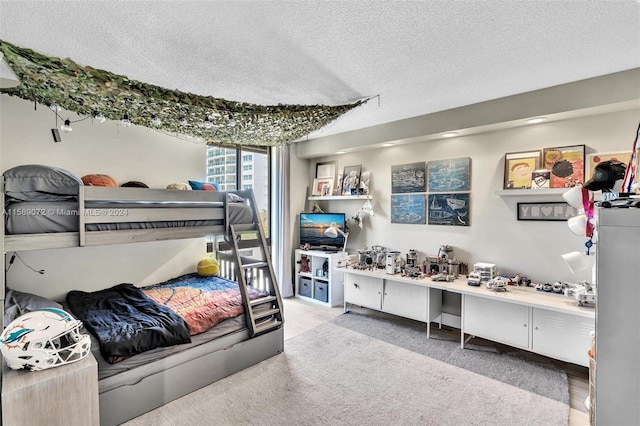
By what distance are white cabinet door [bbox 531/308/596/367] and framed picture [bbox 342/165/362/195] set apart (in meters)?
2.65

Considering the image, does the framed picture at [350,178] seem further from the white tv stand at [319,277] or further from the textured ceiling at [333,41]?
the textured ceiling at [333,41]

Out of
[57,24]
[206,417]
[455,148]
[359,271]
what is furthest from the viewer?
[359,271]

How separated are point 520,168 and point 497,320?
1.57 metres

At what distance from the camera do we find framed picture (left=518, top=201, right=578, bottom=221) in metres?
2.94

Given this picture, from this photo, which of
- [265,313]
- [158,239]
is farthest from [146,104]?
[265,313]

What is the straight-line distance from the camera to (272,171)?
16.0ft

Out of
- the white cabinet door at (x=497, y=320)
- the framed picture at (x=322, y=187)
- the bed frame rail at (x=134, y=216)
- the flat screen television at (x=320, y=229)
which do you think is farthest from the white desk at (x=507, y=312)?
the bed frame rail at (x=134, y=216)

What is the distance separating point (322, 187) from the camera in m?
4.97

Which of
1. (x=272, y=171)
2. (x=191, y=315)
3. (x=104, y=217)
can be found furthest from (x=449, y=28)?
(x=272, y=171)

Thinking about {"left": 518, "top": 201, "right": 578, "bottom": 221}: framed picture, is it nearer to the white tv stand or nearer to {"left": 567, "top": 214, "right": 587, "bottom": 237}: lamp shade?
{"left": 567, "top": 214, "right": 587, "bottom": 237}: lamp shade

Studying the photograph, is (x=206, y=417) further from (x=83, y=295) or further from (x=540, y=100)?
(x=540, y=100)

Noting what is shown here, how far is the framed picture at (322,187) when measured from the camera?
4.88 metres

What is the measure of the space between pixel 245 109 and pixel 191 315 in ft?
5.72

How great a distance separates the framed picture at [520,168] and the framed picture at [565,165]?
90mm
